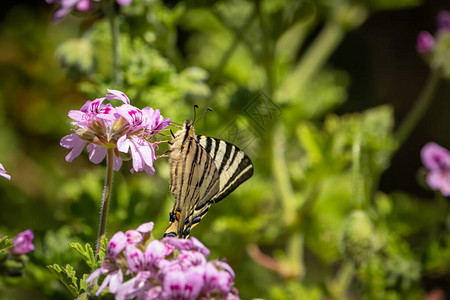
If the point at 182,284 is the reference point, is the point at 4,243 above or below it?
above

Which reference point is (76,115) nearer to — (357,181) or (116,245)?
(116,245)

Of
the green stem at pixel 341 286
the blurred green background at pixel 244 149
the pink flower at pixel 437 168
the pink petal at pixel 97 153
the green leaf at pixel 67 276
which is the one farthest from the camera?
the green stem at pixel 341 286

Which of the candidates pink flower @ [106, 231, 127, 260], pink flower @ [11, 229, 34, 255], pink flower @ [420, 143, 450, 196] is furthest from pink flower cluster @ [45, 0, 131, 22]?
pink flower @ [420, 143, 450, 196]

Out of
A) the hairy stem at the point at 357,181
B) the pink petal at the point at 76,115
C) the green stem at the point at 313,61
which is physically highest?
the green stem at the point at 313,61

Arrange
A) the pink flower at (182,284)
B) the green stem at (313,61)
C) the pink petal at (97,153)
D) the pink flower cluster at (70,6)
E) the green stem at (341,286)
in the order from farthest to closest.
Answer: the green stem at (313,61) → the green stem at (341,286) → the pink flower cluster at (70,6) → the pink petal at (97,153) → the pink flower at (182,284)

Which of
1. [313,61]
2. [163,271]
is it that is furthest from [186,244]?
[313,61]

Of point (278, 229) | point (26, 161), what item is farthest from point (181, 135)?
point (26, 161)

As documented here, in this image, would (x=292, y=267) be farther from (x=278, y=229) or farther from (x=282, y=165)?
(x=282, y=165)

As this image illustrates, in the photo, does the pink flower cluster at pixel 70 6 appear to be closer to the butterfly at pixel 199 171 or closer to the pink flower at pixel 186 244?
the butterfly at pixel 199 171

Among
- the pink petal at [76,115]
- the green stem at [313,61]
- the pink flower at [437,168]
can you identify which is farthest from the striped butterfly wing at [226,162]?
the green stem at [313,61]
